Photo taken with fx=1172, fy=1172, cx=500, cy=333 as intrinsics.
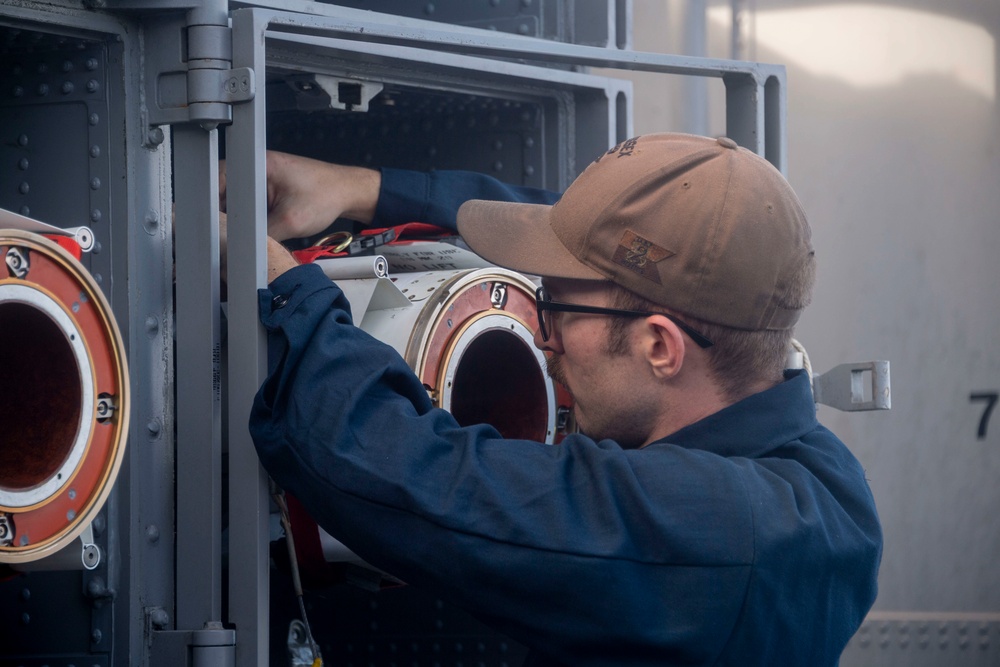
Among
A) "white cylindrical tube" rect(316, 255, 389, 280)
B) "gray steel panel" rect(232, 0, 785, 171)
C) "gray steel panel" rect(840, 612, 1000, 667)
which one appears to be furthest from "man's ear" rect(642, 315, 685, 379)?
"gray steel panel" rect(840, 612, 1000, 667)

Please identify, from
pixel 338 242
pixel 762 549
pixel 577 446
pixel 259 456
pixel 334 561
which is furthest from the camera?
pixel 338 242

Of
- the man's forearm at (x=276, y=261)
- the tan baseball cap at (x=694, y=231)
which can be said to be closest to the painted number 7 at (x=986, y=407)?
the tan baseball cap at (x=694, y=231)

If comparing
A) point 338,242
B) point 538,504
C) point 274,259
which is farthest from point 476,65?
point 538,504

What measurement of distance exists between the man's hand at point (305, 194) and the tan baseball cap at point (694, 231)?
0.54 metres

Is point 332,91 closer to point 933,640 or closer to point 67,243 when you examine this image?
point 67,243

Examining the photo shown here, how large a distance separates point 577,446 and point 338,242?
28.0 inches

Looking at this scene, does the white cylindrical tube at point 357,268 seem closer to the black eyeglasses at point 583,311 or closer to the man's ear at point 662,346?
the black eyeglasses at point 583,311

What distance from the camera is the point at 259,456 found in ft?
5.13

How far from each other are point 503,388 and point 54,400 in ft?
2.97

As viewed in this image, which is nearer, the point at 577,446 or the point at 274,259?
the point at 577,446

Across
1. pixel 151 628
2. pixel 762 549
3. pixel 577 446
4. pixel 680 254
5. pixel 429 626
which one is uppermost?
pixel 680 254

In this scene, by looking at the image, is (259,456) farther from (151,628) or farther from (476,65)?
(476,65)

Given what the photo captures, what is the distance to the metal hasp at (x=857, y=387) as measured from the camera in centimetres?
209

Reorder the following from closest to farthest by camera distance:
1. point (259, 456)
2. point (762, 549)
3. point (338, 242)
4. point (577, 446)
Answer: point (762, 549) → point (577, 446) → point (259, 456) → point (338, 242)
